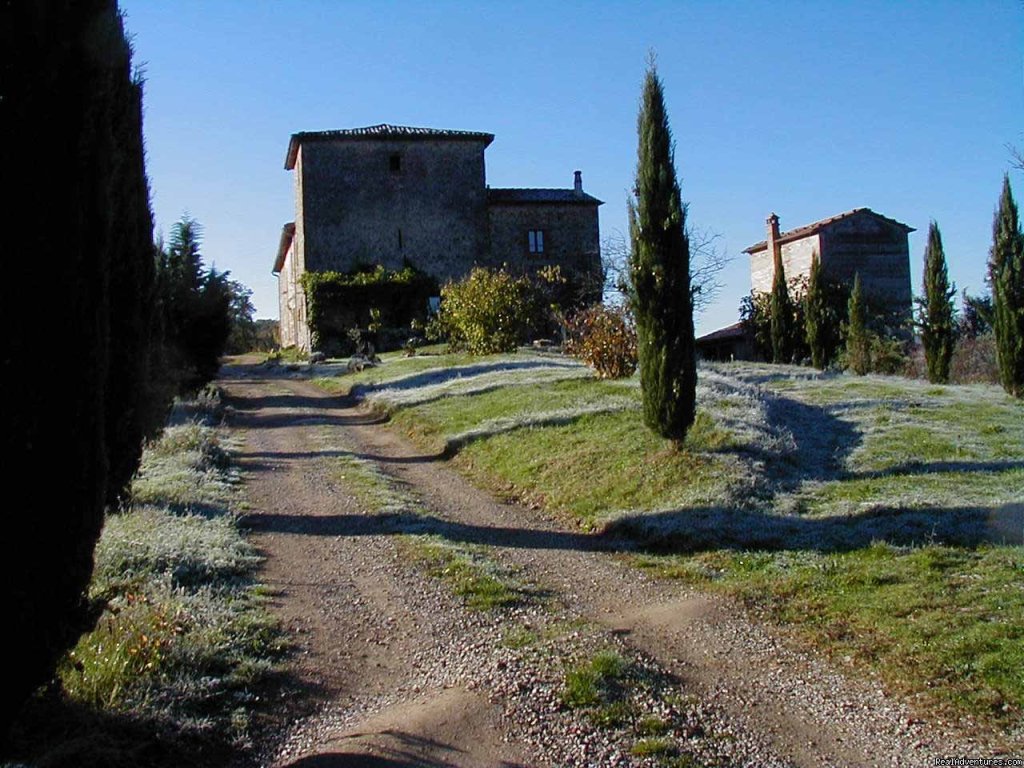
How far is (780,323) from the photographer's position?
31516mm

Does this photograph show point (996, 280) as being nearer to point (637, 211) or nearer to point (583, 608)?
point (637, 211)

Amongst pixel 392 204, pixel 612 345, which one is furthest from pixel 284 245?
pixel 612 345

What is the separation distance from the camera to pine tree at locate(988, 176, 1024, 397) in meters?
19.2

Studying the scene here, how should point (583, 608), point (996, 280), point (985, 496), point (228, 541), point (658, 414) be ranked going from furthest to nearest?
1. point (996, 280)
2. point (658, 414)
3. point (985, 496)
4. point (228, 541)
5. point (583, 608)

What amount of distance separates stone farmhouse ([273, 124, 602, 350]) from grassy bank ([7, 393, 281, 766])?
31.9m

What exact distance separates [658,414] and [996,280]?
11559 mm

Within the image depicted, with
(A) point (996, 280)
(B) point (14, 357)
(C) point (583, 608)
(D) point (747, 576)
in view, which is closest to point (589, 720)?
(C) point (583, 608)

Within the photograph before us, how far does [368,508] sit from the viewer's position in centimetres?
1110

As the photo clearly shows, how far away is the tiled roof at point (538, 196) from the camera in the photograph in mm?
42500

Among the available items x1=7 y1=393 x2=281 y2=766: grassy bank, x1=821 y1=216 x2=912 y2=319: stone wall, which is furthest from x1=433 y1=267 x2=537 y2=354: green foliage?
x1=821 y1=216 x2=912 y2=319: stone wall

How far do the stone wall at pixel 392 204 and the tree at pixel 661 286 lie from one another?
94.1ft

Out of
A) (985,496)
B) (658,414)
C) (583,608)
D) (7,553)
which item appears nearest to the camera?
(7,553)

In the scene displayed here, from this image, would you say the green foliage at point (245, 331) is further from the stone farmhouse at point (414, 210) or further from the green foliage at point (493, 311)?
the green foliage at point (493, 311)

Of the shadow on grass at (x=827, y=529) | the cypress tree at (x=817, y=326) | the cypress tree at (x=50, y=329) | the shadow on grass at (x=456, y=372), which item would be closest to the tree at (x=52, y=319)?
the cypress tree at (x=50, y=329)
